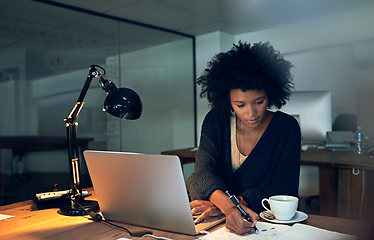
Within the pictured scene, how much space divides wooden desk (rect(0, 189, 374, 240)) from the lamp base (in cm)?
2

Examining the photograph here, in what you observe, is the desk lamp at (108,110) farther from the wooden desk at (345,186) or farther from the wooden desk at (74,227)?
the wooden desk at (345,186)

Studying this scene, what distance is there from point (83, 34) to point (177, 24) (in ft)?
Result: 4.32

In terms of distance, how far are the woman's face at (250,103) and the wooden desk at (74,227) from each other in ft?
1.71

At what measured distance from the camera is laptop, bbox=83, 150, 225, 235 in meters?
1.02

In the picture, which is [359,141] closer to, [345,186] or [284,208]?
[345,186]

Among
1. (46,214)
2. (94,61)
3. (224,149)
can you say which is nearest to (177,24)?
(94,61)

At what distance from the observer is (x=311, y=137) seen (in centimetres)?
305

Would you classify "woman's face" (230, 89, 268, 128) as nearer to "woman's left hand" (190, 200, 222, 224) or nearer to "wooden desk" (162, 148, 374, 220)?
"woman's left hand" (190, 200, 222, 224)

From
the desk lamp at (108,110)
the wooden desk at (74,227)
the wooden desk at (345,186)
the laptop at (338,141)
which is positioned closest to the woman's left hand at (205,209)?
the wooden desk at (74,227)

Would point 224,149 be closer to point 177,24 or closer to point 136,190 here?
point 136,190

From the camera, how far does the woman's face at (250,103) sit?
155 cm

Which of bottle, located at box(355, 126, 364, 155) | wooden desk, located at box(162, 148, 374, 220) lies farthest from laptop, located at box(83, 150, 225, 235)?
bottle, located at box(355, 126, 364, 155)

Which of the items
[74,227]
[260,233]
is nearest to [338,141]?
[260,233]

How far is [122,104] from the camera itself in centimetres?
123
